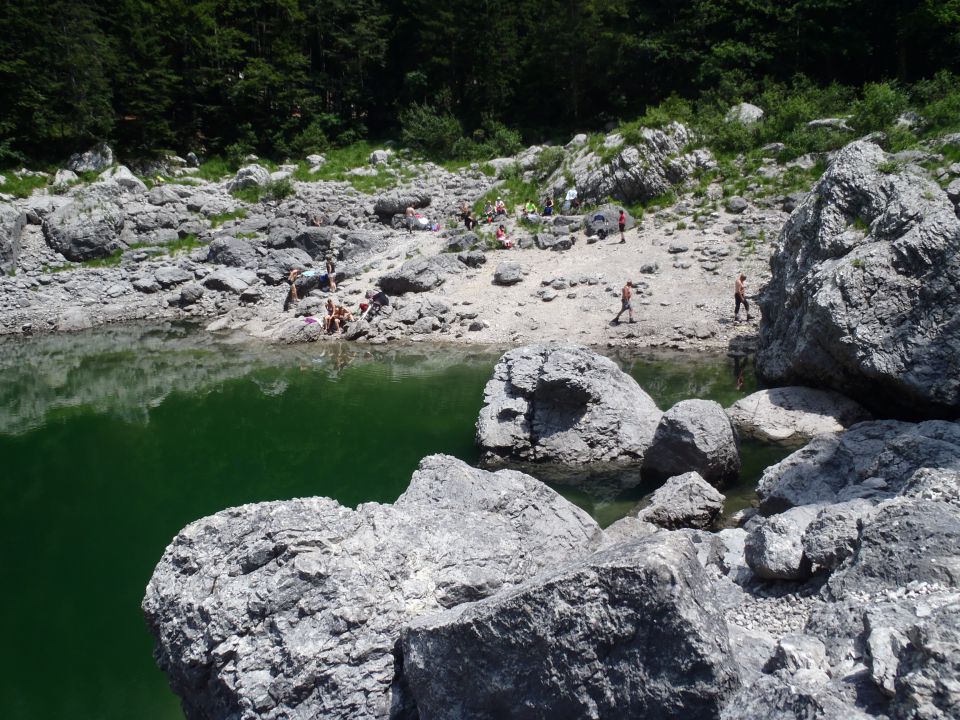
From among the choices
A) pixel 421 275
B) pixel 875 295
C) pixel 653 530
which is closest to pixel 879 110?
pixel 875 295

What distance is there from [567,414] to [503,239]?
16.9 meters

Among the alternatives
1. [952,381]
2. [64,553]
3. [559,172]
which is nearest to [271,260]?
[559,172]

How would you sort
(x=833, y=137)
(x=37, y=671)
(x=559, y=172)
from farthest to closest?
1. (x=559, y=172)
2. (x=833, y=137)
3. (x=37, y=671)

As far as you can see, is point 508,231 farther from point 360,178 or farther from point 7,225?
point 7,225

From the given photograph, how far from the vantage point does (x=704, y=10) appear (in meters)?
39.7

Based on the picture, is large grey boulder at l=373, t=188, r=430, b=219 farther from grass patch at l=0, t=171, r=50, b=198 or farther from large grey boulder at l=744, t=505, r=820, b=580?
large grey boulder at l=744, t=505, r=820, b=580

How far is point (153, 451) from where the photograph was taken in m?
17.7

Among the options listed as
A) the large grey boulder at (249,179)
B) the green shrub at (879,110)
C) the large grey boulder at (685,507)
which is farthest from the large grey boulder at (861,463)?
the large grey boulder at (249,179)

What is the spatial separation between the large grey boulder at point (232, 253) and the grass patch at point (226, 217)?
3375 mm

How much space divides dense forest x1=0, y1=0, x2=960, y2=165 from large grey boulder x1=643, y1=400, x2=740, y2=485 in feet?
97.2

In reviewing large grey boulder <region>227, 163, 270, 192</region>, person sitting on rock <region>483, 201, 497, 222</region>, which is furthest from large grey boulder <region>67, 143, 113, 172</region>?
person sitting on rock <region>483, 201, 497, 222</region>

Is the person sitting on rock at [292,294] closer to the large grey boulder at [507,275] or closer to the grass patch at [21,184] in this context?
the large grey boulder at [507,275]

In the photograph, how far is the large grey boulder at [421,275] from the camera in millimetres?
28125

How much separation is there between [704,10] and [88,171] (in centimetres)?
3638
